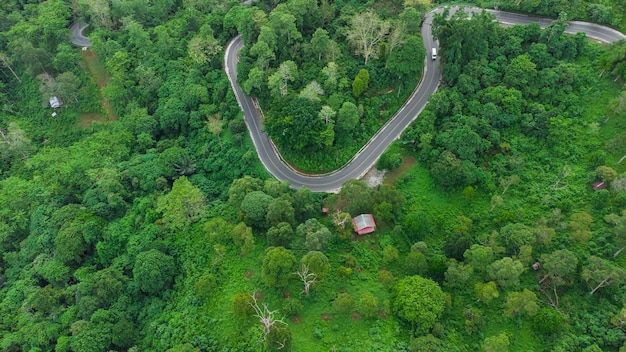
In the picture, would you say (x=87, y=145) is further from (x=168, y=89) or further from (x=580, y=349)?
(x=580, y=349)

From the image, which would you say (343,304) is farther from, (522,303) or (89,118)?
(89,118)

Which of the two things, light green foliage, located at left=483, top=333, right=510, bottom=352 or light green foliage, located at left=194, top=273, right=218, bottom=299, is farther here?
light green foliage, located at left=194, top=273, right=218, bottom=299

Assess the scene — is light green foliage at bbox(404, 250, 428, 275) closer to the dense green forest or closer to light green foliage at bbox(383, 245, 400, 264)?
the dense green forest

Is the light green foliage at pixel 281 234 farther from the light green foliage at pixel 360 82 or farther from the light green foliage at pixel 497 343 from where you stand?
the light green foliage at pixel 360 82

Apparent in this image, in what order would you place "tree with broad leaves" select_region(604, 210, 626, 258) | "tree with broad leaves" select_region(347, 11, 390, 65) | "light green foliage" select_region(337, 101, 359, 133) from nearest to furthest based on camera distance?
"tree with broad leaves" select_region(604, 210, 626, 258) < "light green foliage" select_region(337, 101, 359, 133) < "tree with broad leaves" select_region(347, 11, 390, 65)

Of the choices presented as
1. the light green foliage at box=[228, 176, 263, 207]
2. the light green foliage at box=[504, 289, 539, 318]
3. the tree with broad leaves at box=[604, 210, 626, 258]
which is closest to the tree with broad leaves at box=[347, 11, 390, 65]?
the light green foliage at box=[228, 176, 263, 207]

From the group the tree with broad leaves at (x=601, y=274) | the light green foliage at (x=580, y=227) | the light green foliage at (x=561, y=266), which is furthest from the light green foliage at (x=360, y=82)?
the tree with broad leaves at (x=601, y=274)
